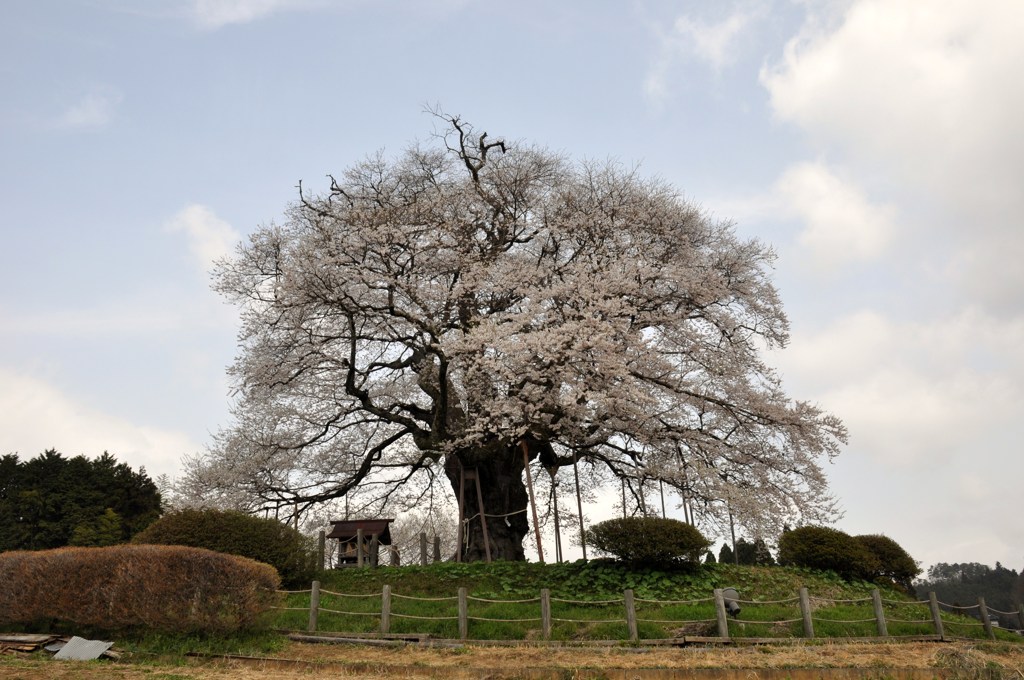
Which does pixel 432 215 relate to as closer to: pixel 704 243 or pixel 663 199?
pixel 663 199

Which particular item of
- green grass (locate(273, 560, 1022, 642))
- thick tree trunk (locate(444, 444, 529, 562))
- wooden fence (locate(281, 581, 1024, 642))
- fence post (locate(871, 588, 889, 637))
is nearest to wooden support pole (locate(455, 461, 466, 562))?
thick tree trunk (locate(444, 444, 529, 562))

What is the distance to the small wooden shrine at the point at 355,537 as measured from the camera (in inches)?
867

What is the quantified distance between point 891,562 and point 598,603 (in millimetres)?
9794

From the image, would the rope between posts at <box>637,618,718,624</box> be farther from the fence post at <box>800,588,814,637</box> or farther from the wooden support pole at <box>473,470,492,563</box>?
the wooden support pole at <box>473,470,492,563</box>

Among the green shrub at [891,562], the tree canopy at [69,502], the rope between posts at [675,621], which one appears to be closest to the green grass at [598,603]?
the rope between posts at [675,621]

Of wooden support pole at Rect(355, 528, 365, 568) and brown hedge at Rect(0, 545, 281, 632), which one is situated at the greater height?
wooden support pole at Rect(355, 528, 365, 568)

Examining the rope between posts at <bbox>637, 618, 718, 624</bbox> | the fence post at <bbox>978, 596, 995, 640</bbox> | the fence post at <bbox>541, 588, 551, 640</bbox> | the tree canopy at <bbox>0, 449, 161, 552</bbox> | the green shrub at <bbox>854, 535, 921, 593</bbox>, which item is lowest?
the fence post at <bbox>978, 596, 995, 640</bbox>

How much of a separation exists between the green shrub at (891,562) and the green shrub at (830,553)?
48 cm

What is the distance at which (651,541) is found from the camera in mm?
17172

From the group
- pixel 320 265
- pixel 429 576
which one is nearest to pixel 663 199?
pixel 320 265

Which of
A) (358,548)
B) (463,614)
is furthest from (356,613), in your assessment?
(358,548)

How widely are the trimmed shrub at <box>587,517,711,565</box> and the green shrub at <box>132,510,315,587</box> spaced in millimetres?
6809

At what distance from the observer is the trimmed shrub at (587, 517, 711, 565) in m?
17.2

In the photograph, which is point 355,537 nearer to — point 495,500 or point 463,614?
point 495,500
